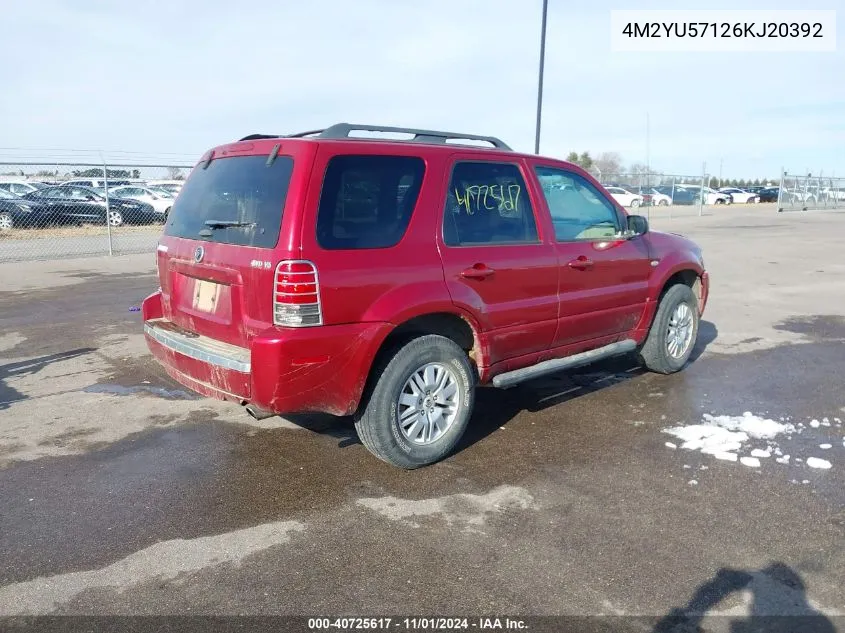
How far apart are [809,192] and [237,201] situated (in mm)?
41146

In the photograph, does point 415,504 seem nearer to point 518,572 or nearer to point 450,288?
point 518,572

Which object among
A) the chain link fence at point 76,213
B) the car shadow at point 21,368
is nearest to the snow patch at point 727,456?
the car shadow at point 21,368

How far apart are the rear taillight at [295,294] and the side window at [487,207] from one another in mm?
952

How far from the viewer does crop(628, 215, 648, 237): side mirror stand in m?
5.44

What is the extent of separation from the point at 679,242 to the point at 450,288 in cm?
289

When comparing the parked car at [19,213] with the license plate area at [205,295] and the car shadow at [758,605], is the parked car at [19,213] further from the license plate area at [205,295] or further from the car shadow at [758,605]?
the car shadow at [758,605]

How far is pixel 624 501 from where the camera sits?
147 inches

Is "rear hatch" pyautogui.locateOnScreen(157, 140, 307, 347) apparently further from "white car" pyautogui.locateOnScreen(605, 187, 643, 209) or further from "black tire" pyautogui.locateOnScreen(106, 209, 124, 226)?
"white car" pyautogui.locateOnScreen(605, 187, 643, 209)

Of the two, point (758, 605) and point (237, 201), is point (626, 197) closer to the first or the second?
point (237, 201)

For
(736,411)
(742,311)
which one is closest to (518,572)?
(736,411)

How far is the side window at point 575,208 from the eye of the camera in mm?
4949

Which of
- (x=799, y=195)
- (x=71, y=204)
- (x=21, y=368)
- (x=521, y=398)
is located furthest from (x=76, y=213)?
(x=799, y=195)

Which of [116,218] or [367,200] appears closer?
[367,200]

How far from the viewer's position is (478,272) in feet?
14.0
